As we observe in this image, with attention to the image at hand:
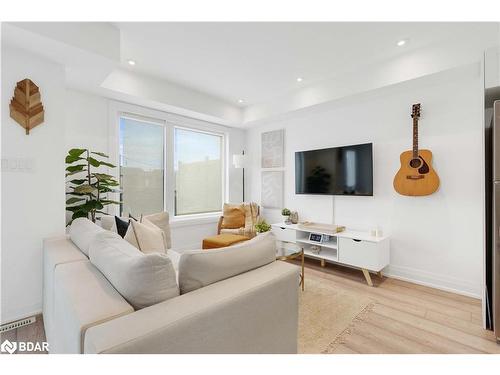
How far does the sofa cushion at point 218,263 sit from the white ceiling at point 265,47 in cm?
192

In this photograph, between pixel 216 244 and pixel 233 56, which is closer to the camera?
pixel 233 56

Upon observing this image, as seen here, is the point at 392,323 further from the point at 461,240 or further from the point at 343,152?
the point at 343,152

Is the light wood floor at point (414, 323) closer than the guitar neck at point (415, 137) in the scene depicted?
Yes

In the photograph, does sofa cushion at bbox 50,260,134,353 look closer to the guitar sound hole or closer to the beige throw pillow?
the beige throw pillow

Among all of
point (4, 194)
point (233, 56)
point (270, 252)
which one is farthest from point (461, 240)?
point (4, 194)

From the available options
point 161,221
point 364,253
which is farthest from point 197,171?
point 364,253

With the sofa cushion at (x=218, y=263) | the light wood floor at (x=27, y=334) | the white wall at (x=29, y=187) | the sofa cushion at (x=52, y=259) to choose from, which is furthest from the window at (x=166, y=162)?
the sofa cushion at (x=218, y=263)

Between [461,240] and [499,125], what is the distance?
1.37m

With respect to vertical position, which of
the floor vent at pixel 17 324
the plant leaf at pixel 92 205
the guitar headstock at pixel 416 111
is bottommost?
the floor vent at pixel 17 324

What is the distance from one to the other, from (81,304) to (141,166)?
2837 millimetres

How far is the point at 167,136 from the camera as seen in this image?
148 inches

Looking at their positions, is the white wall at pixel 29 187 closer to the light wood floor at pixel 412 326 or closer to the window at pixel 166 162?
the light wood floor at pixel 412 326

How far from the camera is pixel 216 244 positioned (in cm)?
296

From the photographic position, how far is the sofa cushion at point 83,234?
162cm
